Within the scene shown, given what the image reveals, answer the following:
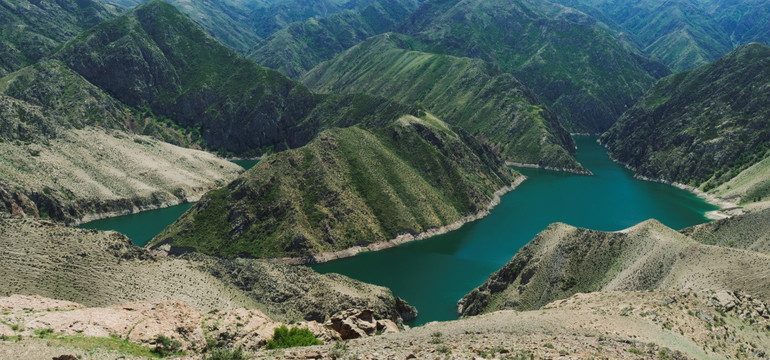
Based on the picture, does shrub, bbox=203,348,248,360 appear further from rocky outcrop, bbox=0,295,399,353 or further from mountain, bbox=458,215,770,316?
mountain, bbox=458,215,770,316

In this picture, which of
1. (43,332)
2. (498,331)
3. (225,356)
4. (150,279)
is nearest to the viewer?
(225,356)

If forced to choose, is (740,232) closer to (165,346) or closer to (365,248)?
(365,248)

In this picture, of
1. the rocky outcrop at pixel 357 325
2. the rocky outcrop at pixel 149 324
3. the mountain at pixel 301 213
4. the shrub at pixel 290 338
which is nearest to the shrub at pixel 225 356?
the rocky outcrop at pixel 149 324

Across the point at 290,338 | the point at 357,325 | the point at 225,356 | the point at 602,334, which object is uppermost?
the point at 602,334

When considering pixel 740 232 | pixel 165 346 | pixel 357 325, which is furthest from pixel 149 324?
pixel 740 232

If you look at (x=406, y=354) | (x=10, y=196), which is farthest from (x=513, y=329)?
(x=10, y=196)

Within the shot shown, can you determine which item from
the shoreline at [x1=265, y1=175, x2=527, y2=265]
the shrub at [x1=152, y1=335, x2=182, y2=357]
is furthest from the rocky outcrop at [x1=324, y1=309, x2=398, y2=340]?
the shoreline at [x1=265, y1=175, x2=527, y2=265]
